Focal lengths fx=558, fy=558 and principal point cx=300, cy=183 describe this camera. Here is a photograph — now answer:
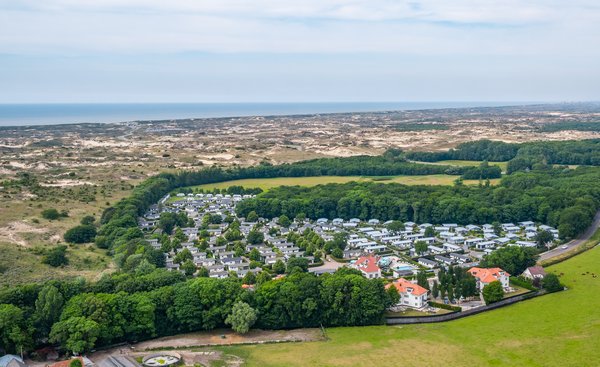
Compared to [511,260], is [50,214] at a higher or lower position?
higher

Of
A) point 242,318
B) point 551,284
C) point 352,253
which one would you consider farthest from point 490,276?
point 242,318

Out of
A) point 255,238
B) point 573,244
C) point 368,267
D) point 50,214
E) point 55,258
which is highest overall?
point 50,214

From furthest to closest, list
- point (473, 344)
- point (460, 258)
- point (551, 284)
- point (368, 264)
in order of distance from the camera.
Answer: point (460, 258)
point (368, 264)
point (551, 284)
point (473, 344)

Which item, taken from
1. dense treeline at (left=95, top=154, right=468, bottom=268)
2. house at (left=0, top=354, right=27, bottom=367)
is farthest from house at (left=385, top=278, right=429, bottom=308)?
house at (left=0, top=354, right=27, bottom=367)

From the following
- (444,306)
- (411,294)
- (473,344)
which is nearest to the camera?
(473,344)

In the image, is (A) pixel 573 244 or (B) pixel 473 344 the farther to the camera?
(A) pixel 573 244

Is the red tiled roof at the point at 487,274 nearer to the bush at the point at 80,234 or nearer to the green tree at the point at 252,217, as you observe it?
the green tree at the point at 252,217

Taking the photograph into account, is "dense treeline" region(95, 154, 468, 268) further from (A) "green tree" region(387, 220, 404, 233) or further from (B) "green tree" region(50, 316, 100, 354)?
(A) "green tree" region(387, 220, 404, 233)

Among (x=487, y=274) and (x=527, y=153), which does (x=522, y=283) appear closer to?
(x=487, y=274)
